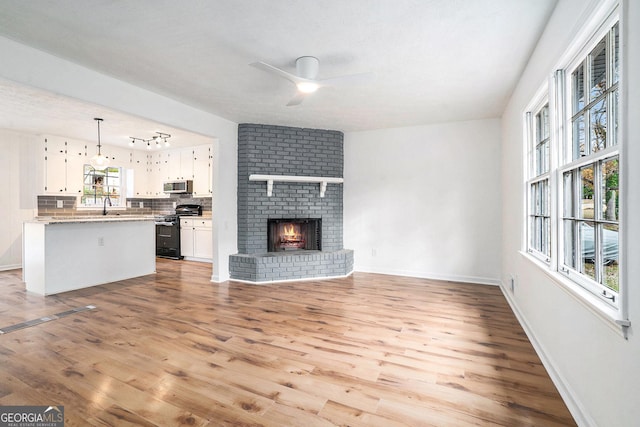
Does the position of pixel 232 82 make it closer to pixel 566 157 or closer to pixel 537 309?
pixel 566 157

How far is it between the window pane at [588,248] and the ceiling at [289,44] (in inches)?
60.0

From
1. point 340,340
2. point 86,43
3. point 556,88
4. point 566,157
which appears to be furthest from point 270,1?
point 340,340

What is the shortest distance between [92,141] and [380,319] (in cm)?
691

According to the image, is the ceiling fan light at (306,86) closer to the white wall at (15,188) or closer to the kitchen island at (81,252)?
the kitchen island at (81,252)

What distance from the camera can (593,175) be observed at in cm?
173

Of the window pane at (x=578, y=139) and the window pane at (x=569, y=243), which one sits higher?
the window pane at (x=578, y=139)

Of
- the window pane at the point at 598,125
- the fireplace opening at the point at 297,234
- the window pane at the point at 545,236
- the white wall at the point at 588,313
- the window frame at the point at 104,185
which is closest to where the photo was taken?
the white wall at the point at 588,313

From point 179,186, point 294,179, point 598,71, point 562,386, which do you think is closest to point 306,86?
point 598,71

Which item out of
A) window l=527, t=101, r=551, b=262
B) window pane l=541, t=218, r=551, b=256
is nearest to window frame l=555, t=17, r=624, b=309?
window l=527, t=101, r=551, b=262

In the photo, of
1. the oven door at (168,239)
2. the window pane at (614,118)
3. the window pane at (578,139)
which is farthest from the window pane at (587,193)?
the oven door at (168,239)

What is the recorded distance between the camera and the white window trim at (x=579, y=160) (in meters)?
1.25

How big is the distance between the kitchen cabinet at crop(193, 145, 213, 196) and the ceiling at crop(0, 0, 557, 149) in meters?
2.79

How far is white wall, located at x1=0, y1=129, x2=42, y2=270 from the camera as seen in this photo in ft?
18.7

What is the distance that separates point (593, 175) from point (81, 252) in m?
5.73
